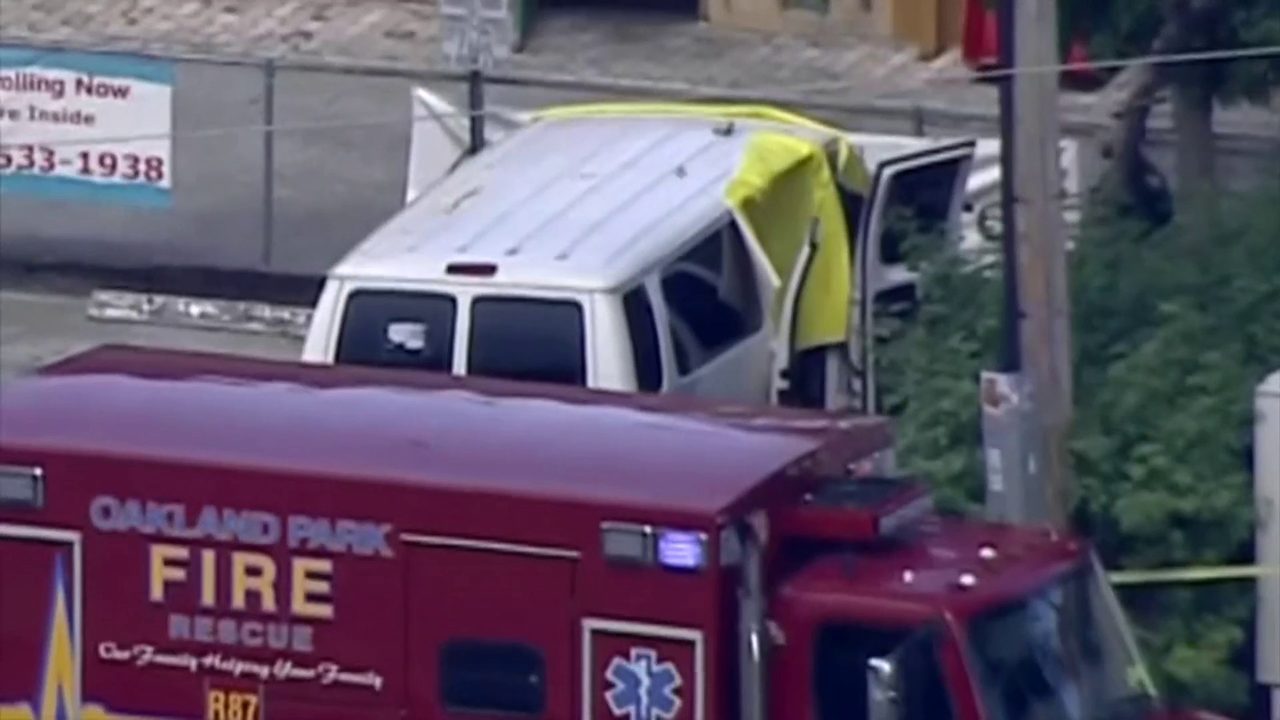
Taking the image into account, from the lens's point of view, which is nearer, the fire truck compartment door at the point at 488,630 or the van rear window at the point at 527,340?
the fire truck compartment door at the point at 488,630

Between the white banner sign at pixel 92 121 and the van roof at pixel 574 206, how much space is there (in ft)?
15.9

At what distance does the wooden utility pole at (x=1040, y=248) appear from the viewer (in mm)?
12477

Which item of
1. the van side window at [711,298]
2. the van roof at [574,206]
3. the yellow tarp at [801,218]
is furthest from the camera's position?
the yellow tarp at [801,218]

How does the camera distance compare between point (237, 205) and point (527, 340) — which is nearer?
point (527, 340)

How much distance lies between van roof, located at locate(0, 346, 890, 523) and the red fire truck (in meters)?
0.01

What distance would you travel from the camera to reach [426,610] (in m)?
9.86

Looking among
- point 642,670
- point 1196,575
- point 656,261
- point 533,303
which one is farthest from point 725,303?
point 642,670

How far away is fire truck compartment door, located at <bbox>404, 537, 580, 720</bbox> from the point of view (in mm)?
9711

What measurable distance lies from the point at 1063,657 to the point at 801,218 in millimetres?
5907

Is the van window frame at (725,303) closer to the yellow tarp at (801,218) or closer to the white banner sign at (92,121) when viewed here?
the yellow tarp at (801,218)

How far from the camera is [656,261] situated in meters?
14.3

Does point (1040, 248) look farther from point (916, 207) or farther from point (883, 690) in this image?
point (916, 207)

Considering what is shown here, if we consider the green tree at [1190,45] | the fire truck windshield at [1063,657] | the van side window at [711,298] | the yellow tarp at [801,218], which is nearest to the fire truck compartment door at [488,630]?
the fire truck windshield at [1063,657]

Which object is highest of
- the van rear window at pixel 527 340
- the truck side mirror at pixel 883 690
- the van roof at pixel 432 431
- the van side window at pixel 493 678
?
the van roof at pixel 432 431
